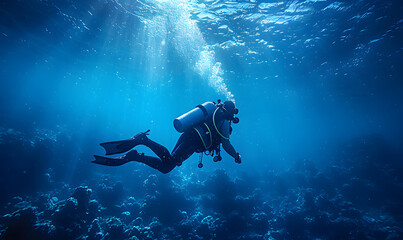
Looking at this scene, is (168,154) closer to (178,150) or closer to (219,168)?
(178,150)

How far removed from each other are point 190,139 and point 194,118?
0.61 metres

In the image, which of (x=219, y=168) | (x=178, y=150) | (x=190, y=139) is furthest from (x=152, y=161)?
(x=219, y=168)

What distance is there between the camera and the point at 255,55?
1791cm

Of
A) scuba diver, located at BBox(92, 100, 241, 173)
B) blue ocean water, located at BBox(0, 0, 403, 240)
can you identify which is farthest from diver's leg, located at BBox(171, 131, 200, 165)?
blue ocean water, located at BBox(0, 0, 403, 240)

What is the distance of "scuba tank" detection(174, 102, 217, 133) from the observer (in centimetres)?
467

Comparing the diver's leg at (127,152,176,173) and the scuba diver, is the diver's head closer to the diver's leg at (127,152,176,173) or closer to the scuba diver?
the scuba diver

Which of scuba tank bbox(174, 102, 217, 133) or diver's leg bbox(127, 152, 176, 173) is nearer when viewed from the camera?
diver's leg bbox(127, 152, 176, 173)

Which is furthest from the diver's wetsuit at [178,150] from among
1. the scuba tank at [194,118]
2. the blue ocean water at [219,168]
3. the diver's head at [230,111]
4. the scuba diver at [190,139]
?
the blue ocean water at [219,168]

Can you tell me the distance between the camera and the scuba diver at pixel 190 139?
4410 mm

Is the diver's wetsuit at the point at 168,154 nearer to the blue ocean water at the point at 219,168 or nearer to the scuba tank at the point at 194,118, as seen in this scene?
the scuba tank at the point at 194,118

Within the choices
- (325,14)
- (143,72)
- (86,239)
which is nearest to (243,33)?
(325,14)

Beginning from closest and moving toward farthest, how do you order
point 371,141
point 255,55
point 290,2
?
1. point 290,2
2. point 255,55
3. point 371,141

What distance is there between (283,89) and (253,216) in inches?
839

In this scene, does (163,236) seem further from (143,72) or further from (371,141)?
(371,141)
